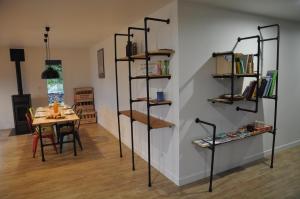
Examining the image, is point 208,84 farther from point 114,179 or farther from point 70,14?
point 70,14

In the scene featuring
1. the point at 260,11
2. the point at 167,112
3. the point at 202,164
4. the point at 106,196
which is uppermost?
the point at 260,11

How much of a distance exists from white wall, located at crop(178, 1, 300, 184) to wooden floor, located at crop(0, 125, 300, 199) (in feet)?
0.72

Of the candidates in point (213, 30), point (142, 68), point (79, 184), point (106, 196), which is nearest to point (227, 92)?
point (213, 30)

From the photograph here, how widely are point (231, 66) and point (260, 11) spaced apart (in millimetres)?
1096

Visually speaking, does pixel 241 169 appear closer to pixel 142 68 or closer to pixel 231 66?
pixel 231 66

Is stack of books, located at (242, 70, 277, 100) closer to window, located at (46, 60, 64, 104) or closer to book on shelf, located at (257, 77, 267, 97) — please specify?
book on shelf, located at (257, 77, 267, 97)

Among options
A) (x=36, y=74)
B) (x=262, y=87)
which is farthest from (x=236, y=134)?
(x=36, y=74)

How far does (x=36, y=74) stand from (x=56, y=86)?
661mm

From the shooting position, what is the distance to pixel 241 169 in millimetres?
3172

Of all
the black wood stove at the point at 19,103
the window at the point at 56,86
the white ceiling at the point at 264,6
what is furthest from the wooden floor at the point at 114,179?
the window at the point at 56,86

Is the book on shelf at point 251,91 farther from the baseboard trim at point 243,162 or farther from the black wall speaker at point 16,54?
the black wall speaker at point 16,54

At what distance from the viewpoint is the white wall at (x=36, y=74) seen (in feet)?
19.8

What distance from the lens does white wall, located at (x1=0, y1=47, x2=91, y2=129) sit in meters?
6.04

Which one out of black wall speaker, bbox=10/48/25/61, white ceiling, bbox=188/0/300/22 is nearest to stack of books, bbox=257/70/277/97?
white ceiling, bbox=188/0/300/22
